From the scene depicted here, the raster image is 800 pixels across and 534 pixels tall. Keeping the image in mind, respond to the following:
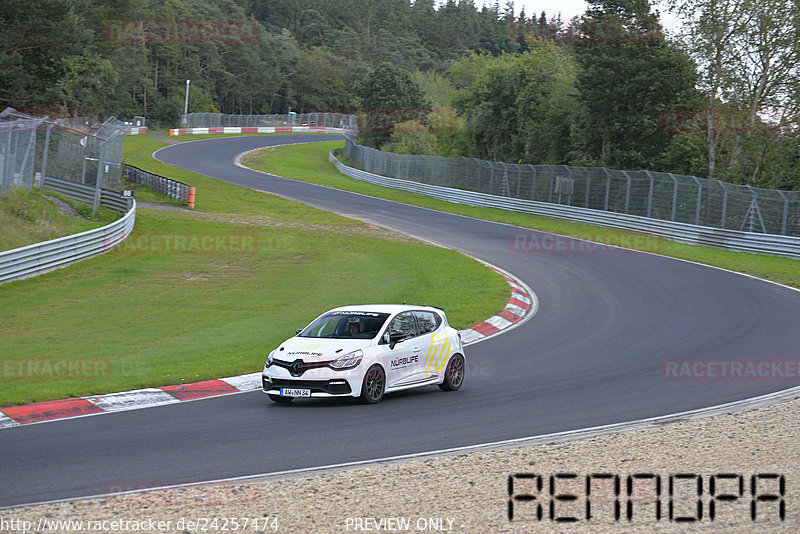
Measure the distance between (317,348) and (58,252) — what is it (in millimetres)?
15283

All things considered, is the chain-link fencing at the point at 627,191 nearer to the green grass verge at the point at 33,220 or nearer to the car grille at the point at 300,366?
the green grass verge at the point at 33,220

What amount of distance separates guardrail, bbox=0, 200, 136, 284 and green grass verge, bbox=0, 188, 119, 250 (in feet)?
2.38

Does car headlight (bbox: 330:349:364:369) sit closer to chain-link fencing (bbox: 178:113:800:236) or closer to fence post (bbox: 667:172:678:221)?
chain-link fencing (bbox: 178:113:800:236)

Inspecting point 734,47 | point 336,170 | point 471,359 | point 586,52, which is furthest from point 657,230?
point 336,170

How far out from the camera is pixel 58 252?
2514 cm

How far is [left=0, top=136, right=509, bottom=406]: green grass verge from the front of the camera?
580 inches

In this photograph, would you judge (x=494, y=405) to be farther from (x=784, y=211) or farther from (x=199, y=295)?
(x=784, y=211)

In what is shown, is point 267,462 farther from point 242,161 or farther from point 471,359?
point 242,161

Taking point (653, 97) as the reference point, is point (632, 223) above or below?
below

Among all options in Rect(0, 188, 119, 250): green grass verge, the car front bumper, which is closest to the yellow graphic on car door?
the car front bumper

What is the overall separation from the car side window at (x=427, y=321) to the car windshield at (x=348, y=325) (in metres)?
0.71

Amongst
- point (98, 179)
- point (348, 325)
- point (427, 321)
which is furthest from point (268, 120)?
point (348, 325)

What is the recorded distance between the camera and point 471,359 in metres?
16.4

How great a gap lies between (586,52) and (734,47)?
34.1 ft
